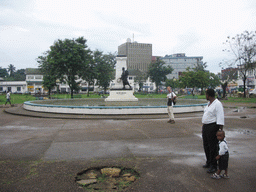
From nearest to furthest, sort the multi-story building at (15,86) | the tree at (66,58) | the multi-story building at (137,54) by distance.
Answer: the tree at (66,58)
the multi-story building at (15,86)
the multi-story building at (137,54)

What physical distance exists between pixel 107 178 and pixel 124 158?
1164 mm

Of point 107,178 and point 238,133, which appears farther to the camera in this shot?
point 238,133

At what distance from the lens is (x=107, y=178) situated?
393 cm

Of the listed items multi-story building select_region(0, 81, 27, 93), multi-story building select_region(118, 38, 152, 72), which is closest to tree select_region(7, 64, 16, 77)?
multi-story building select_region(0, 81, 27, 93)

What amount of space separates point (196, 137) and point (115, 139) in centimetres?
285

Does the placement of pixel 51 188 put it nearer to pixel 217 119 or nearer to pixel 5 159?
pixel 5 159

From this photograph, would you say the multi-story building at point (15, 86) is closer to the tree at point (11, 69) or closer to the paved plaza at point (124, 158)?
the tree at point (11, 69)

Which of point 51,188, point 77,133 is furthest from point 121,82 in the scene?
point 51,188

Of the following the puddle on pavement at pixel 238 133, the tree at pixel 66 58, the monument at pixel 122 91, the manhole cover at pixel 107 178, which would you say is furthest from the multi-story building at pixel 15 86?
the manhole cover at pixel 107 178

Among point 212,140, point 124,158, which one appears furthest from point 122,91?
point 212,140

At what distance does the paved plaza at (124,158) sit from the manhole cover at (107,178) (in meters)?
0.14

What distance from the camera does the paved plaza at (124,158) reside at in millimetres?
3670

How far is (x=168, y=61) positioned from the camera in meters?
147

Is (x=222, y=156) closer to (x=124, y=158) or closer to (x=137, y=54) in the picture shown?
(x=124, y=158)
